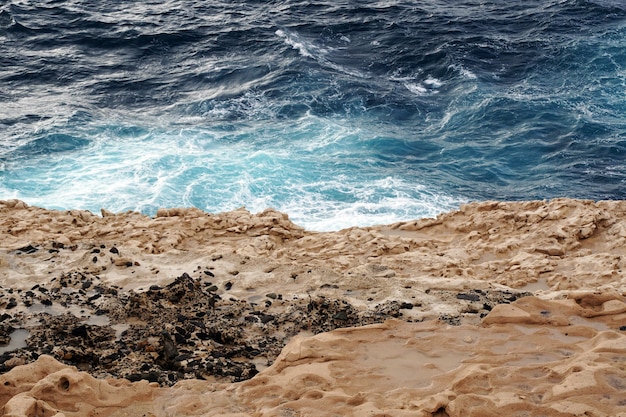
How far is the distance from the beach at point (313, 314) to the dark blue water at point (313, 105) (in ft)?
15.6

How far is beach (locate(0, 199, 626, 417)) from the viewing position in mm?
5660

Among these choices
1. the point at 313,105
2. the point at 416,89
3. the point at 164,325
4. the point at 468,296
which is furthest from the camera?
the point at 416,89

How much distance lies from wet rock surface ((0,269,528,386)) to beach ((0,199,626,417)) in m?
0.02

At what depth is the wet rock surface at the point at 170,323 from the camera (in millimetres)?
6574

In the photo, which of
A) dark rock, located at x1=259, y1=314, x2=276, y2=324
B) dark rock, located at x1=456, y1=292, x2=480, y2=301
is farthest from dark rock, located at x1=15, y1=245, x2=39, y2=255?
dark rock, located at x1=456, y1=292, x2=480, y2=301

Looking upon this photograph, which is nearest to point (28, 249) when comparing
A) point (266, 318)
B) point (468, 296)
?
point (266, 318)

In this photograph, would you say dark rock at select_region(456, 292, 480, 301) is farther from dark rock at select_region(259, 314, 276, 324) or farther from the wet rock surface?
dark rock at select_region(259, 314, 276, 324)

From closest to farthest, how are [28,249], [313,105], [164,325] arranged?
[164,325], [28,249], [313,105]

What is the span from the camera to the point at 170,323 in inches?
293

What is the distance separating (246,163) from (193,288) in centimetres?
978

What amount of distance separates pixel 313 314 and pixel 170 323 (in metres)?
1.64

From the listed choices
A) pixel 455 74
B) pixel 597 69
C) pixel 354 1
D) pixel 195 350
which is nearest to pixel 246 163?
pixel 455 74

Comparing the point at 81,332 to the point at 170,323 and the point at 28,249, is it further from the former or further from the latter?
the point at 28,249

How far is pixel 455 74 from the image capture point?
2319 centimetres
